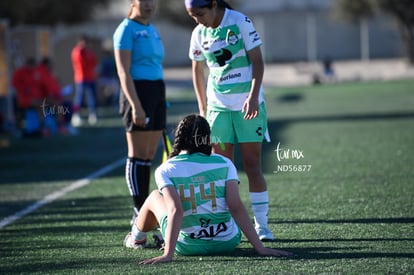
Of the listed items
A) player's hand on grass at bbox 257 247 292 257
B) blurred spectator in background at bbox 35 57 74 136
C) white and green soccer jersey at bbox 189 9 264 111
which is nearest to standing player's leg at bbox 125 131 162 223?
white and green soccer jersey at bbox 189 9 264 111

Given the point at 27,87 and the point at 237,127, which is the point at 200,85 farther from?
the point at 27,87

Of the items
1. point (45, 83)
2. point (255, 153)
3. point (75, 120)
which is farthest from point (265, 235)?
point (75, 120)

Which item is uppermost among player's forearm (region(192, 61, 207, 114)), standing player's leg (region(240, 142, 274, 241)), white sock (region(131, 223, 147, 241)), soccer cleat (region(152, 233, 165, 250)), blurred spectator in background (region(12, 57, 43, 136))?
player's forearm (region(192, 61, 207, 114))

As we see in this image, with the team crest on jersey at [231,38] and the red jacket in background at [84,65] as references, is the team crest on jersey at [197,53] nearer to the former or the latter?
the team crest on jersey at [231,38]

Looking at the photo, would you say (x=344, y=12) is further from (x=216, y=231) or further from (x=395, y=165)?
(x=216, y=231)

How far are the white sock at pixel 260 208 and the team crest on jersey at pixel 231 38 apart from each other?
1283 mm

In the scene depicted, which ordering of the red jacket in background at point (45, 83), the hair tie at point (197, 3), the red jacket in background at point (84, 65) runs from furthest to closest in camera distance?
the red jacket in background at point (84, 65) < the red jacket in background at point (45, 83) < the hair tie at point (197, 3)

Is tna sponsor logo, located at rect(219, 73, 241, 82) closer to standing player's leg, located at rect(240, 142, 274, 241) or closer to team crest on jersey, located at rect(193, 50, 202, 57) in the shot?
team crest on jersey, located at rect(193, 50, 202, 57)

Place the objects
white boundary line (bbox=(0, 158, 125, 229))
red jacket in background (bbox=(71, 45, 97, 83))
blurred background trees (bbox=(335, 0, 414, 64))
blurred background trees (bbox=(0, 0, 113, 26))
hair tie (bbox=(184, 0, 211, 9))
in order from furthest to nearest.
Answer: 1. blurred background trees (bbox=(335, 0, 414, 64))
2. blurred background trees (bbox=(0, 0, 113, 26))
3. red jacket in background (bbox=(71, 45, 97, 83))
4. white boundary line (bbox=(0, 158, 125, 229))
5. hair tie (bbox=(184, 0, 211, 9))

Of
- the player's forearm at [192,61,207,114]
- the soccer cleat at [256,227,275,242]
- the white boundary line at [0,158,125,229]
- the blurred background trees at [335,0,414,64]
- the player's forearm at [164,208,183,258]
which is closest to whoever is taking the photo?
the player's forearm at [164,208,183,258]

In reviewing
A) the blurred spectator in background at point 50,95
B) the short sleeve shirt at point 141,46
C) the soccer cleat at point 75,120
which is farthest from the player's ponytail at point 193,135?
the soccer cleat at point 75,120

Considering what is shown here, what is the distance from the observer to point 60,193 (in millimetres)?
10883

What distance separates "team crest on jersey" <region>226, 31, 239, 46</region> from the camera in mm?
6957

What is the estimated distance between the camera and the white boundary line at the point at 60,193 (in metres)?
8.99
